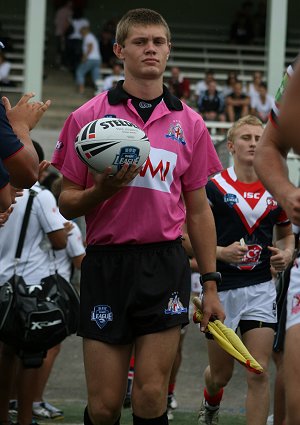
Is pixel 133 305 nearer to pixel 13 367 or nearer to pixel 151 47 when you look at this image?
pixel 151 47

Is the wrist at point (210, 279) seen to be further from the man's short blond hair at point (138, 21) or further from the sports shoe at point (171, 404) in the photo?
the sports shoe at point (171, 404)

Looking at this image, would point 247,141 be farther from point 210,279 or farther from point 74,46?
point 74,46

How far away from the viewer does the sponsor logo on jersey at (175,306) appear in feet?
19.6

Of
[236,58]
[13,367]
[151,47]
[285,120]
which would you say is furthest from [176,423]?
[236,58]

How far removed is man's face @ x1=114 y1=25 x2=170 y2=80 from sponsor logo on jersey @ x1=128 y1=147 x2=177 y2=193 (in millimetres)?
463

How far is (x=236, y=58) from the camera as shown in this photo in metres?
28.8

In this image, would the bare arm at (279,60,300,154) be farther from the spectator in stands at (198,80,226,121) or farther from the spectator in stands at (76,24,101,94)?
the spectator in stands at (76,24,101,94)

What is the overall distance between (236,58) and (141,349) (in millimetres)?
23557

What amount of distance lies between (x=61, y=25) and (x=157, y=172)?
22.7 meters

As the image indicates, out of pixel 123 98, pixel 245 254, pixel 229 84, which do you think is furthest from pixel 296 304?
pixel 229 84

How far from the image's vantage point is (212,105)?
23.0 meters

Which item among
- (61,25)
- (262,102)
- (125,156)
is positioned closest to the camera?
(125,156)

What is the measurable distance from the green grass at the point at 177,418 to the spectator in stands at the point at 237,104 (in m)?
14.0

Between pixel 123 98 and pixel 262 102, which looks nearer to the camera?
pixel 123 98
